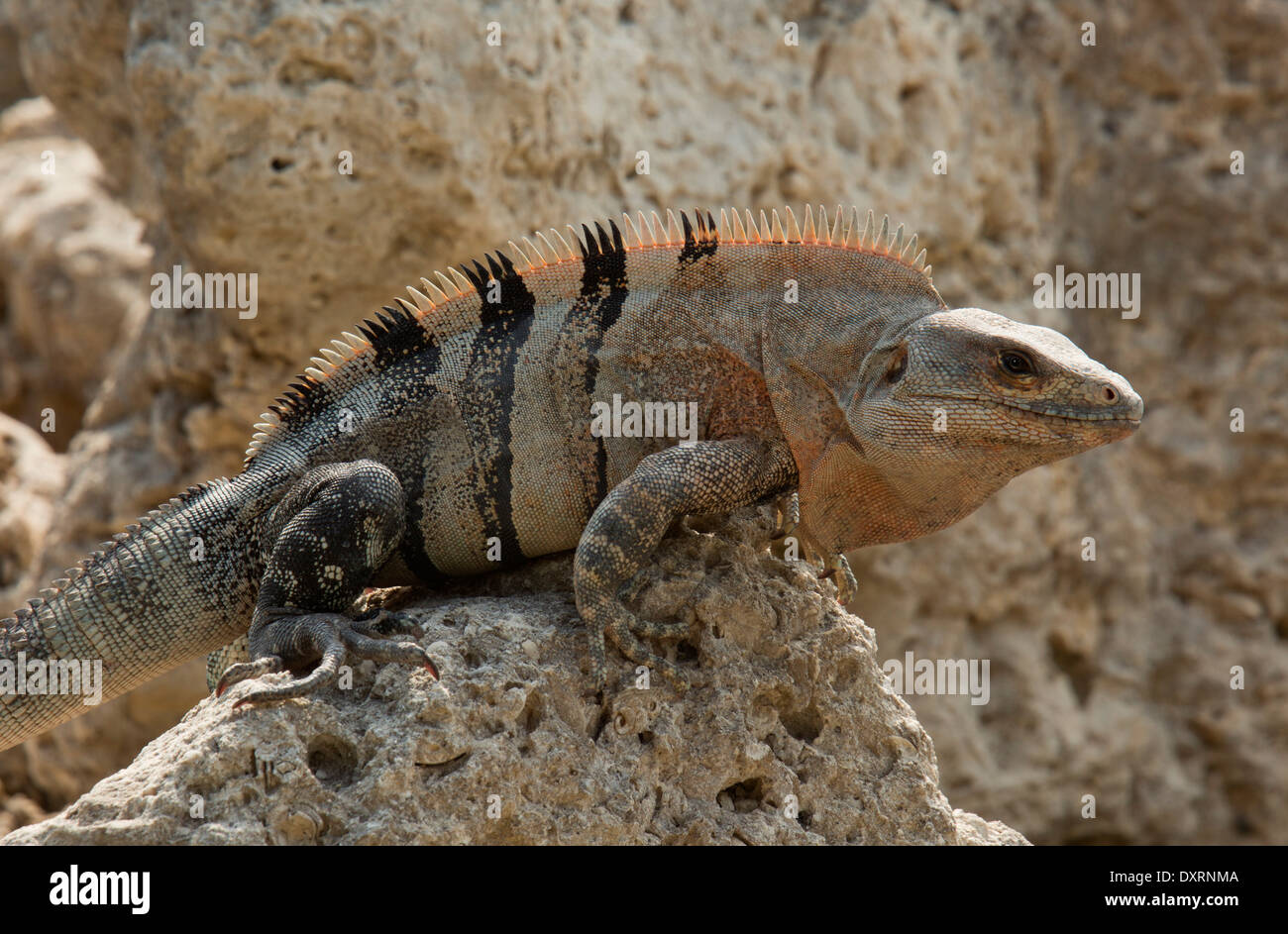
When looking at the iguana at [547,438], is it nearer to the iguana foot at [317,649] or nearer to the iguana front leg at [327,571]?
the iguana front leg at [327,571]

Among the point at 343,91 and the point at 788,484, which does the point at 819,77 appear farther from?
the point at 788,484

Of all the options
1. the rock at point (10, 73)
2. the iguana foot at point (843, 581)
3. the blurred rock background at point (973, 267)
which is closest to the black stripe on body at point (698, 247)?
the iguana foot at point (843, 581)

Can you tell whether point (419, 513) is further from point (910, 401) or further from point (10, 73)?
point (10, 73)

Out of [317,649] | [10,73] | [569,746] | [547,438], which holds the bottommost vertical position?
[569,746]

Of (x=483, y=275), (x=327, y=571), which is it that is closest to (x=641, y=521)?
(x=327, y=571)
